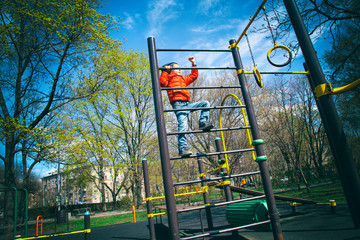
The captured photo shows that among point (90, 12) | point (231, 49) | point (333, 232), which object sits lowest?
point (333, 232)

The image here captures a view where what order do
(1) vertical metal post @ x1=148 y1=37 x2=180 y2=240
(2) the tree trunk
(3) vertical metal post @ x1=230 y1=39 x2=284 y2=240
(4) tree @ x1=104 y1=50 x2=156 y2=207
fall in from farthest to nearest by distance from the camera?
1. (4) tree @ x1=104 y1=50 x2=156 y2=207
2. (2) the tree trunk
3. (3) vertical metal post @ x1=230 y1=39 x2=284 y2=240
4. (1) vertical metal post @ x1=148 y1=37 x2=180 y2=240

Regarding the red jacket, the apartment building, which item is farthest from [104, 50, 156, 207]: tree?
the red jacket

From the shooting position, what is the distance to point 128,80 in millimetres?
18906

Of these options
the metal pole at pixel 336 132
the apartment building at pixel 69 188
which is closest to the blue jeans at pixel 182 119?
the metal pole at pixel 336 132

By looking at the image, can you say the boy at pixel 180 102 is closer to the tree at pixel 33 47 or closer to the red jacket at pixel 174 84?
the red jacket at pixel 174 84

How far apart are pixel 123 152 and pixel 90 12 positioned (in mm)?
13668

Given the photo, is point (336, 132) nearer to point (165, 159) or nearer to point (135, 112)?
point (165, 159)

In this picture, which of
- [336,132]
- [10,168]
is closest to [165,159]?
[336,132]

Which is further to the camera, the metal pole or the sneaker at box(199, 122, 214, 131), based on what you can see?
the sneaker at box(199, 122, 214, 131)

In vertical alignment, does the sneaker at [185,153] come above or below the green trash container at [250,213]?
above

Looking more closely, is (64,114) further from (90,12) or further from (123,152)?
(90,12)

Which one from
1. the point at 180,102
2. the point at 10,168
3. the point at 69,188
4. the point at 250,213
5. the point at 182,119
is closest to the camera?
the point at 182,119

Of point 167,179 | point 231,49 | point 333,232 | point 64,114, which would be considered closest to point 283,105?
point 333,232

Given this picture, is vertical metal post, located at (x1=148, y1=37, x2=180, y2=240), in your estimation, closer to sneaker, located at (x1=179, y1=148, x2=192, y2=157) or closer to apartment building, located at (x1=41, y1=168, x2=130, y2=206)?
sneaker, located at (x1=179, y1=148, x2=192, y2=157)
